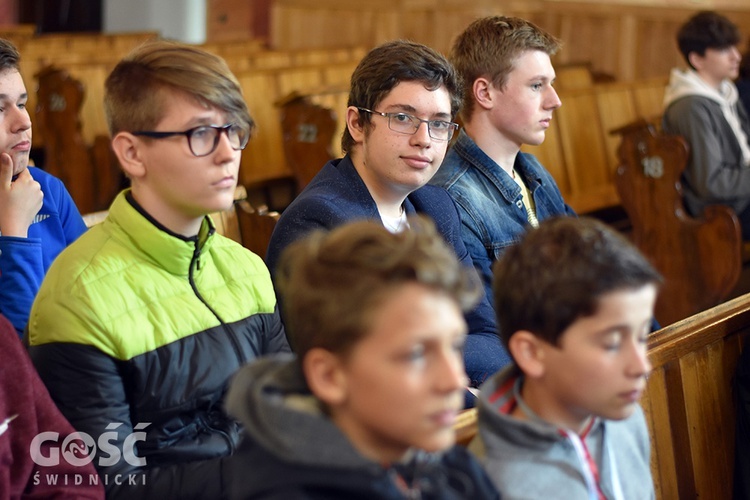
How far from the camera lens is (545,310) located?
1.56m

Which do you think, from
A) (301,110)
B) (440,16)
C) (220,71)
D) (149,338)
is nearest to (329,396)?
(149,338)

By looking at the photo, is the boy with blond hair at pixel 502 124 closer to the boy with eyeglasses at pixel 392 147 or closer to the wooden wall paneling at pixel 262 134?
the boy with eyeglasses at pixel 392 147

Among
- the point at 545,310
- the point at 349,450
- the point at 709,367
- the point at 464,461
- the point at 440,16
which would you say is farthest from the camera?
the point at 440,16

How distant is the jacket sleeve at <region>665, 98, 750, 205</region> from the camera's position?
180 inches

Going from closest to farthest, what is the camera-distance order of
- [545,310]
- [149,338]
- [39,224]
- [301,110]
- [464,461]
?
[464,461] < [545,310] < [149,338] < [39,224] < [301,110]

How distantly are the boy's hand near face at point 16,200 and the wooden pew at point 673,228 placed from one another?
291cm

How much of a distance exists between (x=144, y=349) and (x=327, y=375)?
59cm

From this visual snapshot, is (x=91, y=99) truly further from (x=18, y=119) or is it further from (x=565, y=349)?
(x=565, y=349)

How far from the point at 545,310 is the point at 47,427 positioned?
2.78ft

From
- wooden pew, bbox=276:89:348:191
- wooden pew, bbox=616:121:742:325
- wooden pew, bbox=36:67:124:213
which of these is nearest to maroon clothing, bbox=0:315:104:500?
wooden pew, bbox=276:89:348:191

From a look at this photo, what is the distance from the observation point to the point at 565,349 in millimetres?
1556

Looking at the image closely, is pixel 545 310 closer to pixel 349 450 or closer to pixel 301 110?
pixel 349 450

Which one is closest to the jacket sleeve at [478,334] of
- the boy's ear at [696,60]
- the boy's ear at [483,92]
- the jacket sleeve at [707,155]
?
the boy's ear at [483,92]

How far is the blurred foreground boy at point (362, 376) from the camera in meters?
1.27
